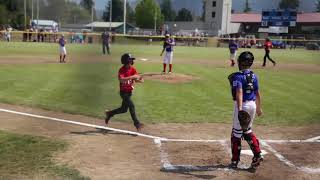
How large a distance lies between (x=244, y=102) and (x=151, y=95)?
756 cm

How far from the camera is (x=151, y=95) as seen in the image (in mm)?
13711

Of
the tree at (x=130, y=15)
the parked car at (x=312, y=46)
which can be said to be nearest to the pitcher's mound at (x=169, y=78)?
the tree at (x=130, y=15)

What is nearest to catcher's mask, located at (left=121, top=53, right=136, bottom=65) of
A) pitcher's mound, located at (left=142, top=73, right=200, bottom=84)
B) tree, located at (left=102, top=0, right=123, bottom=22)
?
tree, located at (left=102, top=0, right=123, bottom=22)

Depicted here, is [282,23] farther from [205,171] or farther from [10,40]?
[205,171]

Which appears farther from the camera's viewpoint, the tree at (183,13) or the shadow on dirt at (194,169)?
the tree at (183,13)

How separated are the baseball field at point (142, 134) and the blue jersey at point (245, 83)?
1.05m

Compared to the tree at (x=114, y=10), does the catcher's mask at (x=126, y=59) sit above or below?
below

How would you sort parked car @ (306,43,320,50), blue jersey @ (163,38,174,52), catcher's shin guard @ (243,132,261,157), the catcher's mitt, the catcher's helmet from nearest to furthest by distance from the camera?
the catcher's mitt → the catcher's helmet → catcher's shin guard @ (243,132,261,157) → blue jersey @ (163,38,174,52) → parked car @ (306,43,320,50)

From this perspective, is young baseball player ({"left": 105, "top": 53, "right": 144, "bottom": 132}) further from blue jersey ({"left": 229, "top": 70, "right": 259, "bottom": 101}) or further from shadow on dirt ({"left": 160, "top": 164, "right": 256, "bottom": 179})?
blue jersey ({"left": 229, "top": 70, "right": 259, "bottom": 101})

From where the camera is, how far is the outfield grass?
33.3 ft

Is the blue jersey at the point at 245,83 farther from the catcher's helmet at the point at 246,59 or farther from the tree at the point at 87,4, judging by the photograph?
the tree at the point at 87,4

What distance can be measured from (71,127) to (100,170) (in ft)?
9.81

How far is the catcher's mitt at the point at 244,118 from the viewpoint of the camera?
6.06 metres

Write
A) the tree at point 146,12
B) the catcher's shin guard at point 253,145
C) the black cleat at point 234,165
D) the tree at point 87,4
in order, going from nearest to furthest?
the catcher's shin guard at point 253,145, the black cleat at point 234,165, the tree at point 87,4, the tree at point 146,12
